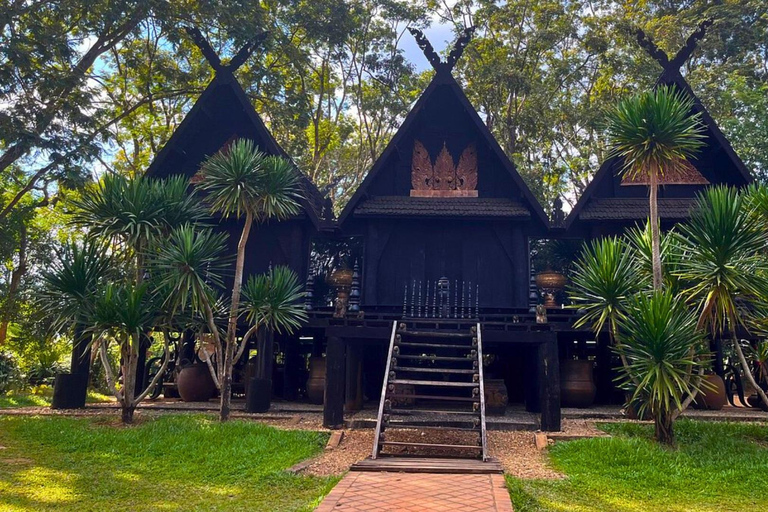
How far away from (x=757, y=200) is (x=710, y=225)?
3.24 feet

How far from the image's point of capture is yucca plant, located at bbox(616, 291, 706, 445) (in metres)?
8.33

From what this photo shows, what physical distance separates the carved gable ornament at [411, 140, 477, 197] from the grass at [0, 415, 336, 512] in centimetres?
692

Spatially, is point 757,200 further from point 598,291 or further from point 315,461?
point 315,461

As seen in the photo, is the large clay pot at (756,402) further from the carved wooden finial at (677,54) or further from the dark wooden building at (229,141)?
the dark wooden building at (229,141)

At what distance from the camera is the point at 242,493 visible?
6.54m

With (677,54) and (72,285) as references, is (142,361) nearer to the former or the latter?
(72,285)

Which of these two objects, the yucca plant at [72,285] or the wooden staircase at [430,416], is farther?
the yucca plant at [72,285]

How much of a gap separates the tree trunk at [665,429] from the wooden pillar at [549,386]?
1.57 metres

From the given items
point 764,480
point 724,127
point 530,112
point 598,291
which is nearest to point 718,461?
point 764,480

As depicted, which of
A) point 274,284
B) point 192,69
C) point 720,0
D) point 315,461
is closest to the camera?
point 315,461

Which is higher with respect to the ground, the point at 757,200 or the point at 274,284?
the point at 757,200

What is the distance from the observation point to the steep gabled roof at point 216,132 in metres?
13.7

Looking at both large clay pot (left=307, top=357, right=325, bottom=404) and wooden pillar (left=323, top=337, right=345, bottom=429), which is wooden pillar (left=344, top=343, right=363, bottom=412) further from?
large clay pot (left=307, top=357, right=325, bottom=404)

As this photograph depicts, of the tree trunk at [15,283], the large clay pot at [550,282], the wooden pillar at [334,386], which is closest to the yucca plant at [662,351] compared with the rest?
the large clay pot at [550,282]
